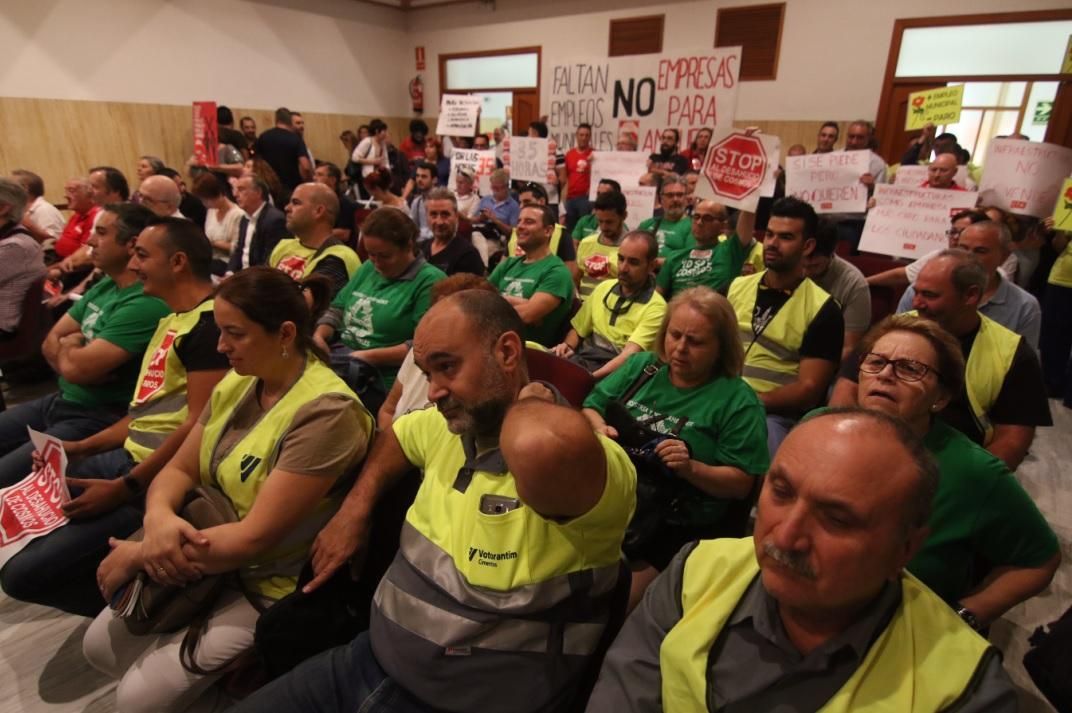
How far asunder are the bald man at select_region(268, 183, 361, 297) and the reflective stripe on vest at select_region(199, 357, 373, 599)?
1.84 m

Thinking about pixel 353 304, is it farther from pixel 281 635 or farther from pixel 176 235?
pixel 281 635

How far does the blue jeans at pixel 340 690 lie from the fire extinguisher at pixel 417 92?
13.0 meters

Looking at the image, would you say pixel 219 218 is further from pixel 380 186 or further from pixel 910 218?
pixel 910 218

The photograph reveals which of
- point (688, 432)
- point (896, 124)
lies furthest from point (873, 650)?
point (896, 124)

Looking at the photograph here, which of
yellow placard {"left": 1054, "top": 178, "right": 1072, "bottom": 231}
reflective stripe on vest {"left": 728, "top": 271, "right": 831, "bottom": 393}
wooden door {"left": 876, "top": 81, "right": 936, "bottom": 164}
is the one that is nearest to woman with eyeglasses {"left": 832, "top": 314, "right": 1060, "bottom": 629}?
reflective stripe on vest {"left": 728, "top": 271, "right": 831, "bottom": 393}

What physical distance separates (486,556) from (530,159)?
A: 611 centimetres

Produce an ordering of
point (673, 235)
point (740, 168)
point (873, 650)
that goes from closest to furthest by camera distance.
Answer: point (873, 650), point (740, 168), point (673, 235)

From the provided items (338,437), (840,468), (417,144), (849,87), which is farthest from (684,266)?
(417,144)

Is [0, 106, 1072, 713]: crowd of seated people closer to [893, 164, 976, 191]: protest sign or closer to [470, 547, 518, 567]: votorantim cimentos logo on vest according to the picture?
[470, 547, 518, 567]: votorantim cimentos logo on vest

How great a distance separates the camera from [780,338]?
8.72ft

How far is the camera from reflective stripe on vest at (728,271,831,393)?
2.62 metres

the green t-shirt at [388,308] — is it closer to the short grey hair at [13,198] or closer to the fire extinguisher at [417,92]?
the short grey hair at [13,198]

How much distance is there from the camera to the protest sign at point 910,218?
383cm

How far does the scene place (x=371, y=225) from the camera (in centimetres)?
288
